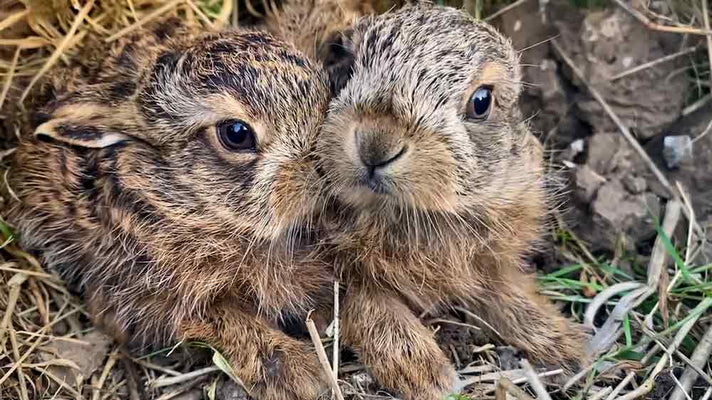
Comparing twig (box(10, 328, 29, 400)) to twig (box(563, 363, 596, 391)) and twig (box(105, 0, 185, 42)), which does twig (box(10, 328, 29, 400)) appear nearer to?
twig (box(105, 0, 185, 42))

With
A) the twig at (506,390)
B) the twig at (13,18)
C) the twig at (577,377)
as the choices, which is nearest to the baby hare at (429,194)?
the twig at (577,377)

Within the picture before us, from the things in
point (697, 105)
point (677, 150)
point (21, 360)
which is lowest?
point (21, 360)

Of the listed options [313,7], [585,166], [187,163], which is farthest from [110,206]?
[585,166]

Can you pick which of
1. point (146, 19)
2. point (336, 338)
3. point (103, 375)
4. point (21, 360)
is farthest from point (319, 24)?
point (21, 360)

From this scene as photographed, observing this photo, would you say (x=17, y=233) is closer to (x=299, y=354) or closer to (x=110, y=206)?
(x=110, y=206)

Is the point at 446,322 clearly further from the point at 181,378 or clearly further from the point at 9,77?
the point at 9,77

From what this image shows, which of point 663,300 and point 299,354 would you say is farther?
point 663,300
